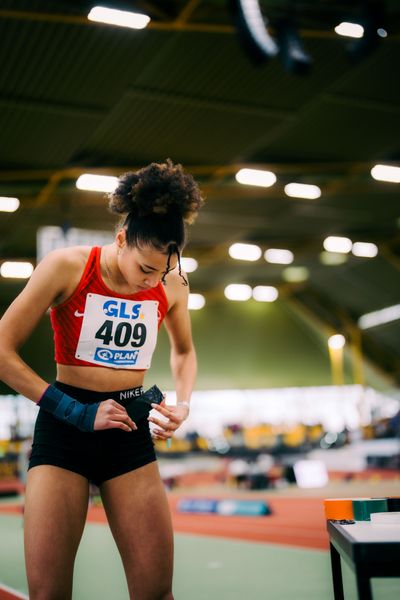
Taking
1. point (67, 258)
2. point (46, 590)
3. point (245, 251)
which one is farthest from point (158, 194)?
point (245, 251)

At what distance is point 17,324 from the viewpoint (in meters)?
2.11

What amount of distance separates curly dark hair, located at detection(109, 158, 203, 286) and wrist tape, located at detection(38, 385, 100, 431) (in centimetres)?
50

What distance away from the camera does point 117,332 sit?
229cm

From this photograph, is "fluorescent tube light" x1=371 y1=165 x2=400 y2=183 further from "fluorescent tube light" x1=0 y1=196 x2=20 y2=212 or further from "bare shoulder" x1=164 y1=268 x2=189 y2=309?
"bare shoulder" x1=164 y1=268 x2=189 y2=309

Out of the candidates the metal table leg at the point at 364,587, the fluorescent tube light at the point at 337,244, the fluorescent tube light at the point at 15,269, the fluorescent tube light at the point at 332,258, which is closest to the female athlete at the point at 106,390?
the metal table leg at the point at 364,587

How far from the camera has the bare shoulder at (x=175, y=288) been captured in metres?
2.48

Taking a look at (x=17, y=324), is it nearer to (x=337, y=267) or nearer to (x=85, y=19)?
(x=85, y=19)

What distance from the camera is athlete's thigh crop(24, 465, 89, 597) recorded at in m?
2.02

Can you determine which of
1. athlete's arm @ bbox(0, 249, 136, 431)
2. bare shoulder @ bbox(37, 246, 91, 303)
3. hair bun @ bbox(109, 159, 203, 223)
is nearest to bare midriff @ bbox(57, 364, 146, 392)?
athlete's arm @ bbox(0, 249, 136, 431)

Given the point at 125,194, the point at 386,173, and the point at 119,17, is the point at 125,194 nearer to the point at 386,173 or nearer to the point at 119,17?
the point at 119,17

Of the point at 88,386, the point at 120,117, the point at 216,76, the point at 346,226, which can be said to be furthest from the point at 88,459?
the point at 346,226

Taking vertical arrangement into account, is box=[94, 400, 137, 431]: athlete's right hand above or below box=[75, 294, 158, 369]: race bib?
below

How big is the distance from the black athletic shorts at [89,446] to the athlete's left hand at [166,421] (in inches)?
2.0

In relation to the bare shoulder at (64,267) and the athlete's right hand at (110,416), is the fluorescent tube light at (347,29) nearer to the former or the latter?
the bare shoulder at (64,267)
